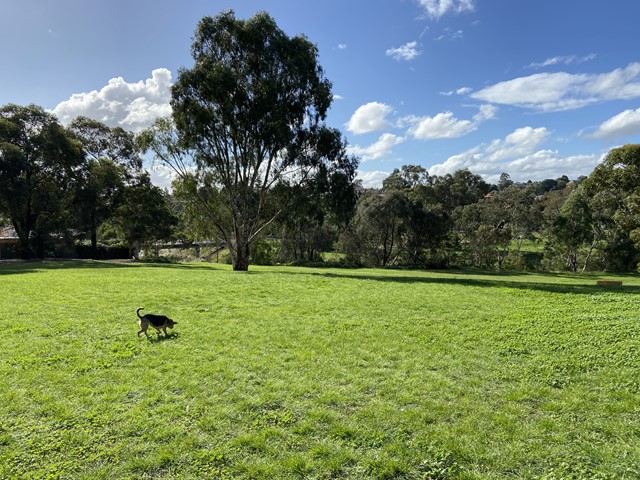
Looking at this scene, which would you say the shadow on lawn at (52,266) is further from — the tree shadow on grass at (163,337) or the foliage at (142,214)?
the tree shadow on grass at (163,337)

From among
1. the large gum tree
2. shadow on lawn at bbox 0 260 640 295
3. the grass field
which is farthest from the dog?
the large gum tree

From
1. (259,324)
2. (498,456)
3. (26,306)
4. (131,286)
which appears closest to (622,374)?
(498,456)

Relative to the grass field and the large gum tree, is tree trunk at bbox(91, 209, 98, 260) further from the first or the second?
the grass field

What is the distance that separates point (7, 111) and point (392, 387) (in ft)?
134

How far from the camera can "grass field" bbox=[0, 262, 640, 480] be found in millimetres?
3547

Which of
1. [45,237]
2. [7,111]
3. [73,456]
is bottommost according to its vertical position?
[73,456]

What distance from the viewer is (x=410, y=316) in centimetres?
958

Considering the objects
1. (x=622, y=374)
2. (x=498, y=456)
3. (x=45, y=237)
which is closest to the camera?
(x=498, y=456)

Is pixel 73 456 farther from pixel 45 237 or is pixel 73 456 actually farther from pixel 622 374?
pixel 45 237

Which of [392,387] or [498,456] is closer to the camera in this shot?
[498,456]

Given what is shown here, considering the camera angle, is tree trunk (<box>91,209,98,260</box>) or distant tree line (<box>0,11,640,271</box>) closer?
distant tree line (<box>0,11,640,271</box>)

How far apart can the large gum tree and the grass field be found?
16283 mm

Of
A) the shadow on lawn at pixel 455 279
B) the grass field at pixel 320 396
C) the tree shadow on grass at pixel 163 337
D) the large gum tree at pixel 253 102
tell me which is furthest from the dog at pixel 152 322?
the large gum tree at pixel 253 102

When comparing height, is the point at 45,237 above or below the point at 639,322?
above
